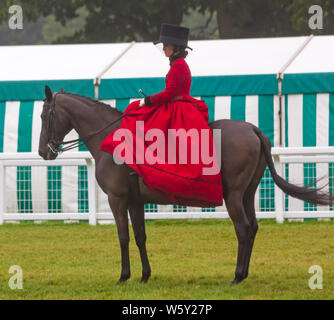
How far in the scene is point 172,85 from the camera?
7566mm

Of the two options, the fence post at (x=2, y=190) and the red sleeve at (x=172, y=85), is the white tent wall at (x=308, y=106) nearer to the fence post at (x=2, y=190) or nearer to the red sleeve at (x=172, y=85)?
the fence post at (x=2, y=190)

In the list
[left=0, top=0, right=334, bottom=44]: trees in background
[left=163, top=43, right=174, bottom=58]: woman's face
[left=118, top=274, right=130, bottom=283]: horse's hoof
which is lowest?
[left=118, top=274, right=130, bottom=283]: horse's hoof

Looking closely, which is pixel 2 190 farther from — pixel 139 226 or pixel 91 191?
pixel 139 226

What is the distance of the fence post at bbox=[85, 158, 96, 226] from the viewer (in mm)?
12781

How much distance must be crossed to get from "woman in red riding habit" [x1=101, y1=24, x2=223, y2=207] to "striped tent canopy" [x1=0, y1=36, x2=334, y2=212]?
5493 mm

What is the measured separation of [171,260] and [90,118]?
7.16 ft

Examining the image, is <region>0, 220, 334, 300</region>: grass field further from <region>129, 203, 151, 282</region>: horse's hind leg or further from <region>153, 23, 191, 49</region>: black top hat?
<region>153, 23, 191, 49</region>: black top hat

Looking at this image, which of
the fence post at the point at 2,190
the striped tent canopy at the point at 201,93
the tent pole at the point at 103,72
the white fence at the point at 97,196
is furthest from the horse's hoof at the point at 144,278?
the tent pole at the point at 103,72

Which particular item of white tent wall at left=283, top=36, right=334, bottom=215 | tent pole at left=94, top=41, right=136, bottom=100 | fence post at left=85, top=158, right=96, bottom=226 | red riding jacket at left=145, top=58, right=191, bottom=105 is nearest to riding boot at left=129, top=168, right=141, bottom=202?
red riding jacket at left=145, top=58, right=191, bottom=105

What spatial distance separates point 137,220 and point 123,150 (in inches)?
30.7

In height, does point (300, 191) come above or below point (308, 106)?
below

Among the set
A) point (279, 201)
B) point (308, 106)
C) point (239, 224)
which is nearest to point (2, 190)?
point (279, 201)

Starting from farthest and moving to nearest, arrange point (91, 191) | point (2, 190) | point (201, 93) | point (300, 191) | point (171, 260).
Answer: point (201, 93) < point (2, 190) < point (91, 191) < point (171, 260) < point (300, 191)

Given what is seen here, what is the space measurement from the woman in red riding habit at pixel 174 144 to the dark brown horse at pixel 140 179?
161 millimetres
